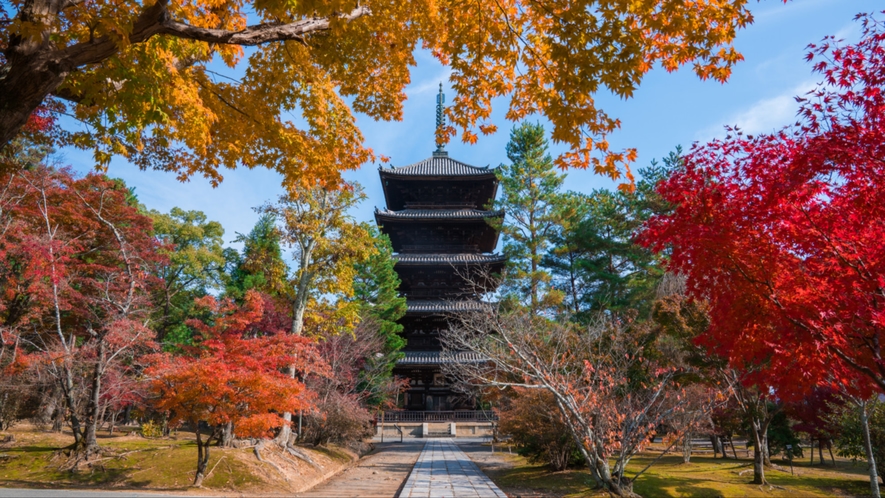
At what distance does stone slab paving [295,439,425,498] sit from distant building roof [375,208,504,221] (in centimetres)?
1278

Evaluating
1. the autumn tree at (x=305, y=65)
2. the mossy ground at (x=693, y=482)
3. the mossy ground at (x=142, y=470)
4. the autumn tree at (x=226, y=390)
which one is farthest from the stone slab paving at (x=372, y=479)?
the autumn tree at (x=305, y=65)

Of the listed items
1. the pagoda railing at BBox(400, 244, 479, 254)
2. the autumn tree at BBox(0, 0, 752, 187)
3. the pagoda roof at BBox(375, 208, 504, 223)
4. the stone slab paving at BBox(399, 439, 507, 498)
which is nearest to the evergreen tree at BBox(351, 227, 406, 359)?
the pagoda roof at BBox(375, 208, 504, 223)

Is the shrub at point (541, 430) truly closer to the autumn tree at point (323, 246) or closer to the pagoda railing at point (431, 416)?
the autumn tree at point (323, 246)

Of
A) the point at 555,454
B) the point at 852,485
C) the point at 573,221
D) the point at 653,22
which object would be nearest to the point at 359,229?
Result: the point at 555,454

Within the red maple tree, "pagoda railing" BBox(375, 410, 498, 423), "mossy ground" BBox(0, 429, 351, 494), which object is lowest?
"pagoda railing" BBox(375, 410, 498, 423)

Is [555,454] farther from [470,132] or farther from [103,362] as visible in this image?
[103,362]

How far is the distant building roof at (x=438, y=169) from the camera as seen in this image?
27.5m

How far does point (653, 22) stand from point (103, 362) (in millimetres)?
11875

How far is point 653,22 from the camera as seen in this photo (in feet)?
12.2

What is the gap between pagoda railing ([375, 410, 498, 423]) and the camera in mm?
25312

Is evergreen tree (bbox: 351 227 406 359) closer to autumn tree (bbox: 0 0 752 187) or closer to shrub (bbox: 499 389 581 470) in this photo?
shrub (bbox: 499 389 581 470)

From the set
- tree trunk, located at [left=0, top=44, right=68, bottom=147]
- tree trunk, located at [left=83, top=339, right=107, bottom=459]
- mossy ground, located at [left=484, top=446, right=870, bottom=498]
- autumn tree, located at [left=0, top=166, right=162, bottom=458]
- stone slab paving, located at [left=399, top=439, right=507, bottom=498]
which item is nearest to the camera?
tree trunk, located at [left=0, top=44, right=68, bottom=147]

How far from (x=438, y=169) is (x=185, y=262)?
1507cm

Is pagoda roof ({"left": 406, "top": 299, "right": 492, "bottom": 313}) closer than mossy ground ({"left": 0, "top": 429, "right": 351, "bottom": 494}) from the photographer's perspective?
No
